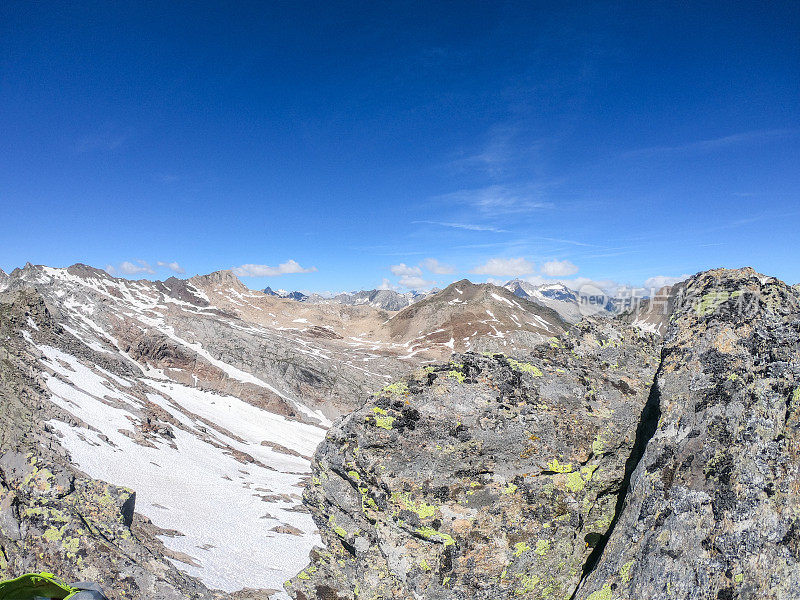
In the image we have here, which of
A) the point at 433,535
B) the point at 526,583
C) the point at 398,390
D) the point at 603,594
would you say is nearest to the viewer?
the point at 603,594

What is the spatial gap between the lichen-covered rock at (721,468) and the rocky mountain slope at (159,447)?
45.6ft

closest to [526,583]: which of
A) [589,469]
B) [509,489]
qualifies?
[509,489]

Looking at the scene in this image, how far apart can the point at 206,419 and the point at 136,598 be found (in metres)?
61.5

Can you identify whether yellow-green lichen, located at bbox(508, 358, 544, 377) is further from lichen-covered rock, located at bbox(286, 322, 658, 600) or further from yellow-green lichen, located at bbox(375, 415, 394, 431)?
yellow-green lichen, located at bbox(375, 415, 394, 431)

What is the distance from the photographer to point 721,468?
5.62 m

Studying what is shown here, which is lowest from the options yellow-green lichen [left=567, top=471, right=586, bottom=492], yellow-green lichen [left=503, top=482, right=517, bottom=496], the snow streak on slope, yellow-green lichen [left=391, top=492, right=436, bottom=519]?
the snow streak on slope

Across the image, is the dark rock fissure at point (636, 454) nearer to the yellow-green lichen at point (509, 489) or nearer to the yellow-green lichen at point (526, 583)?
the yellow-green lichen at point (526, 583)

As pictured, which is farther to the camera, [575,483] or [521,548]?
[575,483]

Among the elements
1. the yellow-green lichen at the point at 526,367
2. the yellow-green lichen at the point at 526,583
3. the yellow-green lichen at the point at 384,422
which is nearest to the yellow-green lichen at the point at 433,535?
the yellow-green lichen at the point at 526,583

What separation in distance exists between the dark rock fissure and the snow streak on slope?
9.94 meters

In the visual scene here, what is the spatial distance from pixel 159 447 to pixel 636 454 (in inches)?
1815

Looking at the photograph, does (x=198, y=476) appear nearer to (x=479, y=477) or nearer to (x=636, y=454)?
(x=479, y=477)

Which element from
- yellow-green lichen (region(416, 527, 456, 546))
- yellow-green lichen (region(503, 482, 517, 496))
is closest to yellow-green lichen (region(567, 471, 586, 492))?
yellow-green lichen (region(503, 482, 517, 496))

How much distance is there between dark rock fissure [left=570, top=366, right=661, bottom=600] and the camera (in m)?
7.07
